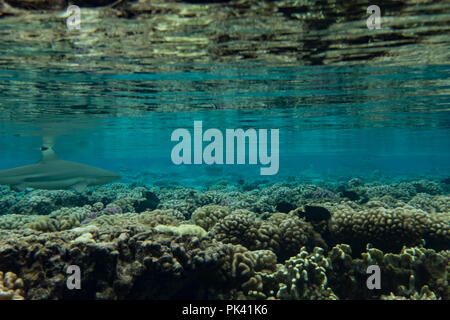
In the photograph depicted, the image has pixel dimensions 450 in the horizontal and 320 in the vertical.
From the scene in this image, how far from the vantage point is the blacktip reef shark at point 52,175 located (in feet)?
34.5

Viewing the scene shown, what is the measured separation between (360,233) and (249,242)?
9.15 feet

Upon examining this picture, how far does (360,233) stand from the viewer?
6789mm

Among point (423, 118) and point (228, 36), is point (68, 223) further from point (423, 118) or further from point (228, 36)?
point (423, 118)

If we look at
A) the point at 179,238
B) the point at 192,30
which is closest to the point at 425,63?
the point at 192,30

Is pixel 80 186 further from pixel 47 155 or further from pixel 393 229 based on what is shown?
pixel 393 229

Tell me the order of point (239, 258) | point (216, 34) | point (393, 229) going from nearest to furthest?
point (239, 258) < point (393, 229) < point (216, 34)

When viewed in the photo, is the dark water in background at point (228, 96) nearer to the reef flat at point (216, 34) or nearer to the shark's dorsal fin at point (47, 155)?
the reef flat at point (216, 34)

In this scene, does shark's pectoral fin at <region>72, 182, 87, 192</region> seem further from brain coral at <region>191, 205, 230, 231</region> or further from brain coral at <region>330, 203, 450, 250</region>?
brain coral at <region>330, 203, 450, 250</region>

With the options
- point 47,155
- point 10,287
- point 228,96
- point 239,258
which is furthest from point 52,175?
point 228,96

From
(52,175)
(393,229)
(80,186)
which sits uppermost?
(52,175)

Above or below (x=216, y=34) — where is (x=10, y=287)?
below

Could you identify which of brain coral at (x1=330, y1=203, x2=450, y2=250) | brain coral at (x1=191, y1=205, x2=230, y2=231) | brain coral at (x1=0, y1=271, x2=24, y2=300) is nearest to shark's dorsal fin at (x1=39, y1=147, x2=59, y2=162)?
brain coral at (x1=191, y1=205, x2=230, y2=231)

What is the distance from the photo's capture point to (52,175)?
36.2 ft

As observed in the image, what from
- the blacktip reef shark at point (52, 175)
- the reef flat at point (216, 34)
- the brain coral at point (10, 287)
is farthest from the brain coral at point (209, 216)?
the reef flat at point (216, 34)
